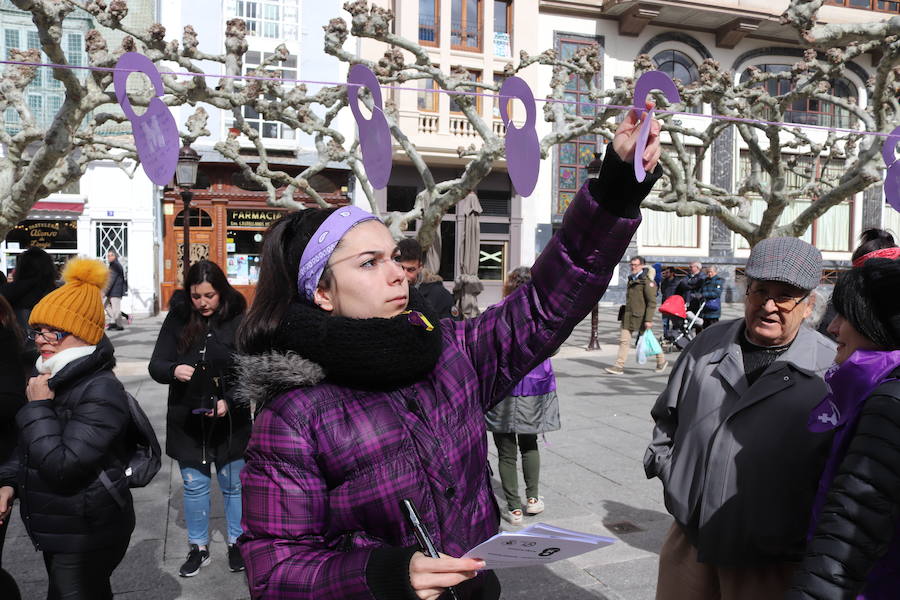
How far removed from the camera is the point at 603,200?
1491mm

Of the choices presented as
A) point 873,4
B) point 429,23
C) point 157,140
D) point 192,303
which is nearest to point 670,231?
point 873,4

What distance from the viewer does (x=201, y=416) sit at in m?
4.02

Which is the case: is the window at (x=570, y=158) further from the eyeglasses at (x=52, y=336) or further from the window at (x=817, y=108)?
the eyeglasses at (x=52, y=336)

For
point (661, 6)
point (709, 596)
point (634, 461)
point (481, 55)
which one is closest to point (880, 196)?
point (661, 6)

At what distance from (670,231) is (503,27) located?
9.01 m

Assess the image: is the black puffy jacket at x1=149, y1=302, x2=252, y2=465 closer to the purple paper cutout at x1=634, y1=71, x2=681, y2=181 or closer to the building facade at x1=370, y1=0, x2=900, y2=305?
the purple paper cutout at x1=634, y1=71, x2=681, y2=181

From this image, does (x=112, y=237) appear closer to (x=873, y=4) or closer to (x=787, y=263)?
(x=787, y=263)

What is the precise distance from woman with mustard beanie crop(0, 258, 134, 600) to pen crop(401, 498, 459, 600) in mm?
1793

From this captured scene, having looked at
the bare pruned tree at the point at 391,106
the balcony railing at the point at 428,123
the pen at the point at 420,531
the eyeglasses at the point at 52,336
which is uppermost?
the balcony railing at the point at 428,123

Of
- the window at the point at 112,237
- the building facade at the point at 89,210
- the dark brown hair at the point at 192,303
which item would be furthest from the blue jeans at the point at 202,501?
the window at the point at 112,237

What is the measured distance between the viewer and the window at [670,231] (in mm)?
24703

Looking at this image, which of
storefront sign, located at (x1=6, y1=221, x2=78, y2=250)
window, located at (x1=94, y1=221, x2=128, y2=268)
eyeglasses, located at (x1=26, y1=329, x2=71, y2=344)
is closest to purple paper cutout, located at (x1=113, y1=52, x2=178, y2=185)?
Answer: eyeglasses, located at (x1=26, y1=329, x2=71, y2=344)

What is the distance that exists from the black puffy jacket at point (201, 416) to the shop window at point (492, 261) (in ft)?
63.0

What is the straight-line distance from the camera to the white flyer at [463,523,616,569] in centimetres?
120
